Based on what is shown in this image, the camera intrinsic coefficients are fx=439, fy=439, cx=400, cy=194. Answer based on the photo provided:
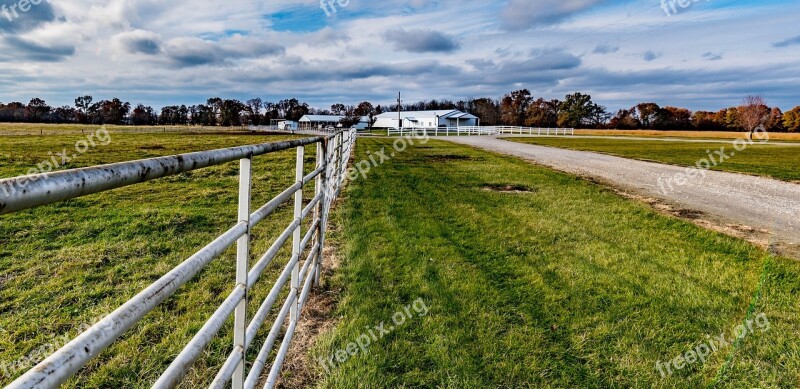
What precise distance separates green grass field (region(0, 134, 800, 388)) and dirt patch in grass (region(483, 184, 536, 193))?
1.83m

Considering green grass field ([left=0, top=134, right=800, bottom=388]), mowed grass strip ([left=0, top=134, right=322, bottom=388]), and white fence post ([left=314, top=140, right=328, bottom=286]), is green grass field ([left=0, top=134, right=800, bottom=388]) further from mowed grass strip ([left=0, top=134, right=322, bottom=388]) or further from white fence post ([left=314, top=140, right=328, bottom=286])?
white fence post ([left=314, top=140, right=328, bottom=286])

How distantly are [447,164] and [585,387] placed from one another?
42.5 feet

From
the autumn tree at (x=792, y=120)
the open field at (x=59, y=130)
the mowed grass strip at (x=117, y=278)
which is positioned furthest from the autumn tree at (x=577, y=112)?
the mowed grass strip at (x=117, y=278)

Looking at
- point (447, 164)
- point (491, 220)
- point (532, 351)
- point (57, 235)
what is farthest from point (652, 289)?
point (447, 164)

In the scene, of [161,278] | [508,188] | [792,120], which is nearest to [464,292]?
[161,278]

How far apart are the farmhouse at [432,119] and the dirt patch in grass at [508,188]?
6931cm

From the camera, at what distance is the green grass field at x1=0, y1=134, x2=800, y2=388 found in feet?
9.44

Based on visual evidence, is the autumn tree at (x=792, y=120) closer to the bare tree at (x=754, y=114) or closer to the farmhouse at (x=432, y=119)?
the bare tree at (x=754, y=114)

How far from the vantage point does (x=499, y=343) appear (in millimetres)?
3182

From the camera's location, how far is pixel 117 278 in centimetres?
434

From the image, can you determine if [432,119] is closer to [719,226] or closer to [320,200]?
[719,226]

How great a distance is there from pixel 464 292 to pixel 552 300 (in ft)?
2.55

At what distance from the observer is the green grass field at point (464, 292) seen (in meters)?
2.88

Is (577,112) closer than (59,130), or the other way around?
(59,130)
